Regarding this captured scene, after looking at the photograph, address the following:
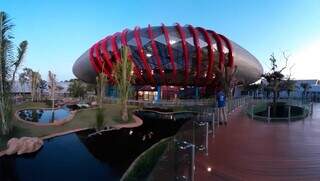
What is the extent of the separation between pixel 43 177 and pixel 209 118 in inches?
259

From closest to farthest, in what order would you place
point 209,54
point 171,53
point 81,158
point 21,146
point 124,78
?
1. point 81,158
2. point 21,146
3. point 124,78
4. point 171,53
5. point 209,54

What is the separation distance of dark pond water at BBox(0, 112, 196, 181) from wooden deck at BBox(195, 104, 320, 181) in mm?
3965

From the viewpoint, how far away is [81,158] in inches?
542

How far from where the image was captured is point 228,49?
155ft

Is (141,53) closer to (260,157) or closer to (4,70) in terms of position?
(4,70)

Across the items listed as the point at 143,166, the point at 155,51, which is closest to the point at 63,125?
the point at 143,166

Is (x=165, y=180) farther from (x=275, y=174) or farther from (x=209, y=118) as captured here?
(x=209, y=118)

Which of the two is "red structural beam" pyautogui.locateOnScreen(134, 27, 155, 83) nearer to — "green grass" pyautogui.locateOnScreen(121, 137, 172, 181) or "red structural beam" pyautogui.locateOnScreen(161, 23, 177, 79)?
"red structural beam" pyautogui.locateOnScreen(161, 23, 177, 79)

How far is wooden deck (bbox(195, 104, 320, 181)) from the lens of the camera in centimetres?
731

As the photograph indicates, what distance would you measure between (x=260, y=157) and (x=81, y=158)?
7856 mm

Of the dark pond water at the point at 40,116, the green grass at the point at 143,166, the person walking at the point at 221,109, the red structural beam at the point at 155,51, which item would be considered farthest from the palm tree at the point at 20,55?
the red structural beam at the point at 155,51

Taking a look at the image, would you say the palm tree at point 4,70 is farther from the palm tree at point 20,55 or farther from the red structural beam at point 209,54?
the red structural beam at point 209,54

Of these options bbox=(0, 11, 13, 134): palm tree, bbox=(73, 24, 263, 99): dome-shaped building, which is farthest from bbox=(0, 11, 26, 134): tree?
bbox=(73, 24, 263, 99): dome-shaped building

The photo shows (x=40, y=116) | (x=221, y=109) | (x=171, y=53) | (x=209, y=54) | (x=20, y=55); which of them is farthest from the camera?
(x=209, y=54)
